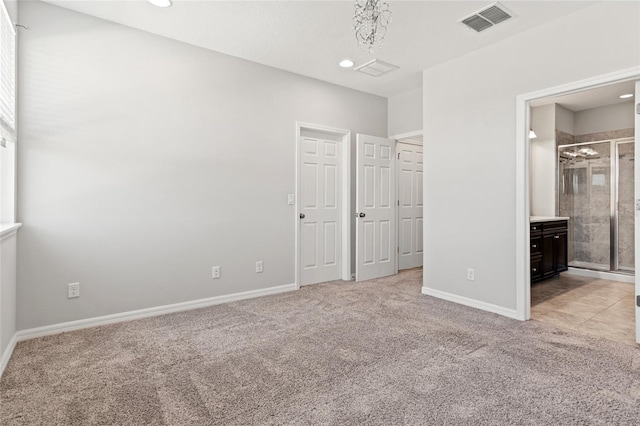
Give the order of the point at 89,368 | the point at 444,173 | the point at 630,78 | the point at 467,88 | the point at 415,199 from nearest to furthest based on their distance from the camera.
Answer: the point at 89,368 → the point at 630,78 → the point at 467,88 → the point at 444,173 → the point at 415,199

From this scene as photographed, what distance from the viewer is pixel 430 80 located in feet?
13.3

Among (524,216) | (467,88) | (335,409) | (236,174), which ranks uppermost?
(467,88)

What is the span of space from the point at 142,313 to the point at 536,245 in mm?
4628

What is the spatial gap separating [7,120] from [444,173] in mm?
3905

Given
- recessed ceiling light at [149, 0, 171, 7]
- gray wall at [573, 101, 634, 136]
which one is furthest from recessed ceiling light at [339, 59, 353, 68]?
gray wall at [573, 101, 634, 136]

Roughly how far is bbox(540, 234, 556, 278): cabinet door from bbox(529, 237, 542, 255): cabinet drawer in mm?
96

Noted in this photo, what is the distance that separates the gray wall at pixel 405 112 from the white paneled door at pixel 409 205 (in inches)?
13.9

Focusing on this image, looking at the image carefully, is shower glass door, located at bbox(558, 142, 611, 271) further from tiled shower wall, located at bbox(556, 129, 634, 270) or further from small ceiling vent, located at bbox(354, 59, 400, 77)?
small ceiling vent, located at bbox(354, 59, 400, 77)

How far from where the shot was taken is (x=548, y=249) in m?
4.64

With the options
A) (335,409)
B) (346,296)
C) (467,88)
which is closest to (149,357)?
(335,409)

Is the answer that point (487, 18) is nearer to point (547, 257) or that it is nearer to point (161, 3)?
point (161, 3)

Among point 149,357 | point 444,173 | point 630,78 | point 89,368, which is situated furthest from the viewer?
point 444,173

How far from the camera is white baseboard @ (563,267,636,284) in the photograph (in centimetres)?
469

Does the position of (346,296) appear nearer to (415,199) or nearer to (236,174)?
(236,174)
